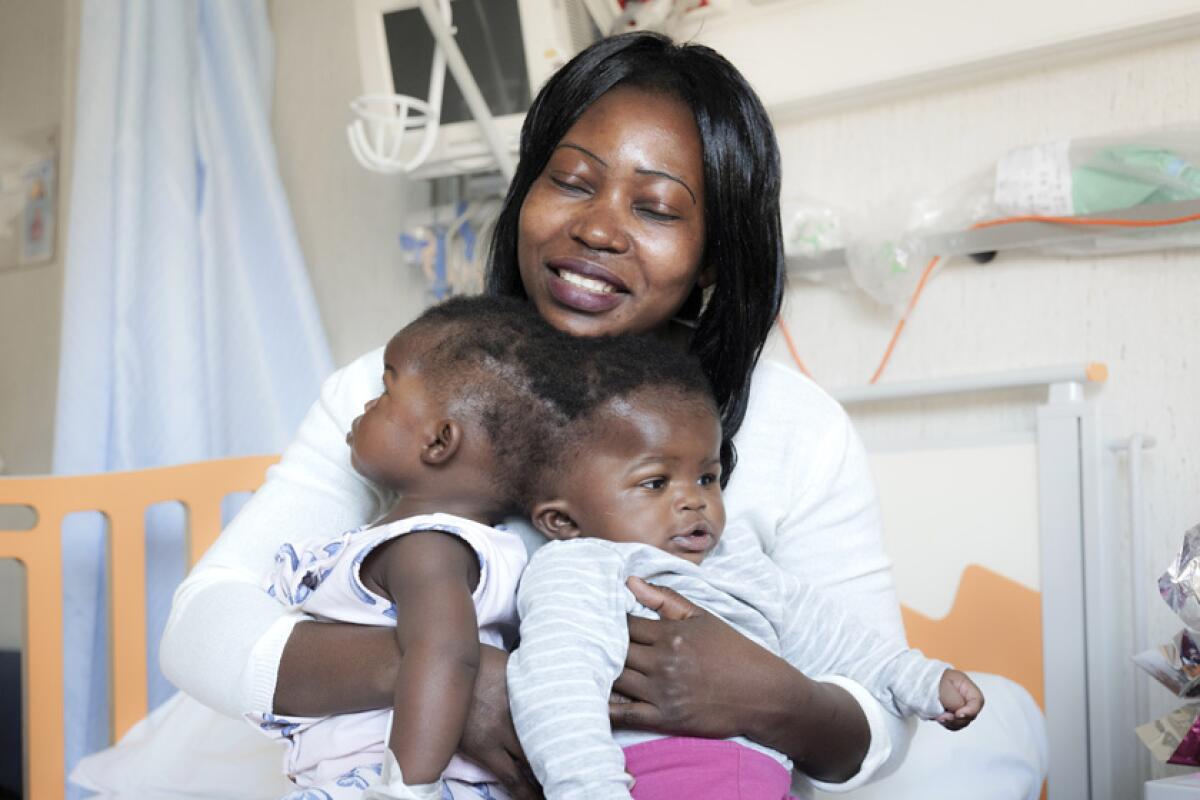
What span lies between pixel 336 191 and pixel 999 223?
5.15ft

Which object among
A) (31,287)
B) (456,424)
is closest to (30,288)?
(31,287)

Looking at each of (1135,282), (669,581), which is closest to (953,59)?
(1135,282)

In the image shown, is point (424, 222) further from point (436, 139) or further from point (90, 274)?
point (90, 274)

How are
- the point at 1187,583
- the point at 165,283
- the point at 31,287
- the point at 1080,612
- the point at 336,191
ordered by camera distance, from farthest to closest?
1. the point at 31,287
2. the point at 336,191
3. the point at 165,283
4. the point at 1080,612
5. the point at 1187,583

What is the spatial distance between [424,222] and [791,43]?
34.3 inches

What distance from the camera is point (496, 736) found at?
2.93ft

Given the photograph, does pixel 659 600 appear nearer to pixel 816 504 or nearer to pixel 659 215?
pixel 816 504

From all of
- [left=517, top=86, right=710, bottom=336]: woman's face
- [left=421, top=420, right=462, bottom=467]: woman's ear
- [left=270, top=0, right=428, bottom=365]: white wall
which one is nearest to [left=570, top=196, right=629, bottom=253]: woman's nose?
[left=517, top=86, right=710, bottom=336]: woman's face

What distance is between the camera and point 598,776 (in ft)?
2.53

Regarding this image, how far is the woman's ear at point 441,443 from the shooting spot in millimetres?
1008

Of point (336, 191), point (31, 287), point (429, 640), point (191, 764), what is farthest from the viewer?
point (31, 287)

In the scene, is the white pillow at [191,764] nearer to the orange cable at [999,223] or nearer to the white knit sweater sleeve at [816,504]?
the white knit sweater sleeve at [816,504]

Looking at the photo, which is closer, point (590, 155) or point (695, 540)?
point (695, 540)

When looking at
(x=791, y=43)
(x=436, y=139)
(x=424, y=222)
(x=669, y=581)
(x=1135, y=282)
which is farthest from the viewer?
(x=424, y=222)
